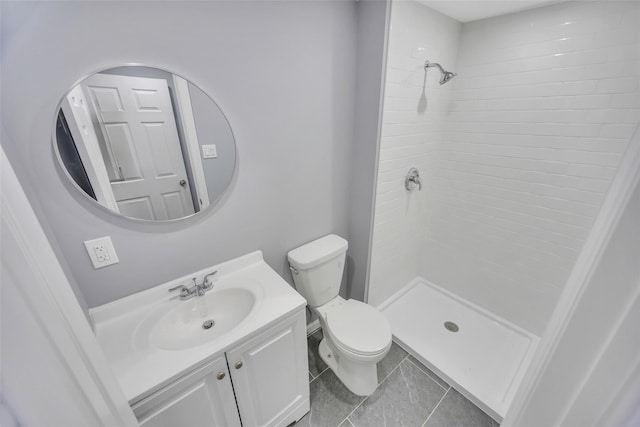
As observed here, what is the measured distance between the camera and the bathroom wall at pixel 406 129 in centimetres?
139

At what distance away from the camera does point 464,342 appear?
1.79 m

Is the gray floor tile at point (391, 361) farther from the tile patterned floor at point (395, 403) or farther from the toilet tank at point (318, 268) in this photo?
the toilet tank at point (318, 268)

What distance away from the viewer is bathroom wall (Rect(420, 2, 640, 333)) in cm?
129

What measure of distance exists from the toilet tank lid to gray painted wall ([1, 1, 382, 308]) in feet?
0.22

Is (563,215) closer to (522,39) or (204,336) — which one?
(522,39)

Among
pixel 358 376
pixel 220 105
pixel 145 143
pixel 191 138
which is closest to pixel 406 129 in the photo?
pixel 220 105

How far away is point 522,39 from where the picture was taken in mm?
1486

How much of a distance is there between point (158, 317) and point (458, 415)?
1.65m

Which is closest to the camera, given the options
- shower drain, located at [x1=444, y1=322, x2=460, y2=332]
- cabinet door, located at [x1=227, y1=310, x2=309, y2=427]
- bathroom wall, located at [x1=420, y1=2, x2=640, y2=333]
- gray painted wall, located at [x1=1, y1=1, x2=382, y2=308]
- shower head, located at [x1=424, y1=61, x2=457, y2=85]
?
gray painted wall, located at [x1=1, y1=1, x2=382, y2=308]

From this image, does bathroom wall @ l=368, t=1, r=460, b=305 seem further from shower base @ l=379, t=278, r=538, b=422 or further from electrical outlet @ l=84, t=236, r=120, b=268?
electrical outlet @ l=84, t=236, r=120, b=268

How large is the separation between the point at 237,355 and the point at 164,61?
118cm

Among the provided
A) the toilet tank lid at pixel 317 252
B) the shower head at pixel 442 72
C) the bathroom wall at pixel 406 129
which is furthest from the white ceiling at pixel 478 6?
the toilet tank lid at pixel 317 252

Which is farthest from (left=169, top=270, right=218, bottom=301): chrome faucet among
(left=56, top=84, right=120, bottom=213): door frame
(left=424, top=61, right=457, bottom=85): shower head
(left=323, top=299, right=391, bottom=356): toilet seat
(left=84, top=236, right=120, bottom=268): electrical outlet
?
(left=424, top=61, right=457, bottom=85): shower head

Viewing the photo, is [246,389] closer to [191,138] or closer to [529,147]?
[191,138]
